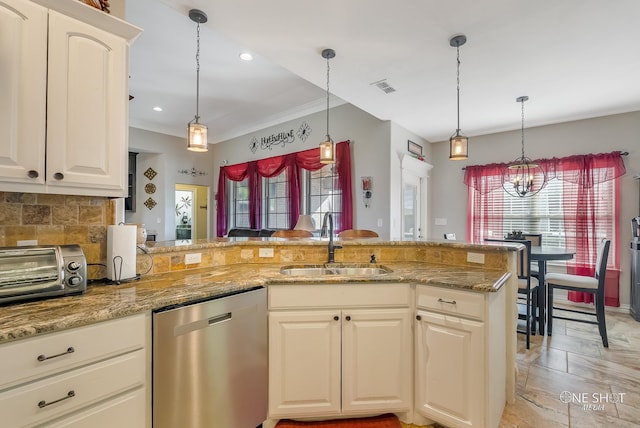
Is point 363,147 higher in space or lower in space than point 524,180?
higher

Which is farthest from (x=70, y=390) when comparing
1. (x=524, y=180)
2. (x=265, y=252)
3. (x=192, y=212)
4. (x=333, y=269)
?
(x=192, y=212)

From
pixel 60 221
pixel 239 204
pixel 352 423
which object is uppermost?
pixel 239 204

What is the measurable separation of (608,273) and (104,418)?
5591mm

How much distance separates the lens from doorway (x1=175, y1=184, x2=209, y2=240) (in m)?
7.34

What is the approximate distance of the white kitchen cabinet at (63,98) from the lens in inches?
49.1

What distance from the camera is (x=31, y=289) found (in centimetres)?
125

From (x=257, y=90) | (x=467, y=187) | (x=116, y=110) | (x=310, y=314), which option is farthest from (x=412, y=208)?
(x=116, y=110)

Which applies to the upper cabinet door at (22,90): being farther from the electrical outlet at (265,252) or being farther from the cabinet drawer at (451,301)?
the cabinet drawer at (451,301)

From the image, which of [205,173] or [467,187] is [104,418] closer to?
[467,187]

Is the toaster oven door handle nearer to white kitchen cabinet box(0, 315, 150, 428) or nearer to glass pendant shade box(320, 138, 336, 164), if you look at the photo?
white kitchen cabinet box(0, 315, 150, 428)

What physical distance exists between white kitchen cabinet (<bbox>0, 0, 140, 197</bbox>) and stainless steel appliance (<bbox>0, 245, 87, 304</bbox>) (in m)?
0.27

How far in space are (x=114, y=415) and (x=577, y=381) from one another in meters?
3.01

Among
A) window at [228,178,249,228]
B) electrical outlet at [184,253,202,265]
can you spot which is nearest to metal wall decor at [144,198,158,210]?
window at [228,178,249,228]

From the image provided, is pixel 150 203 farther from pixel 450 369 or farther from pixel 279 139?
pixel 450 369
